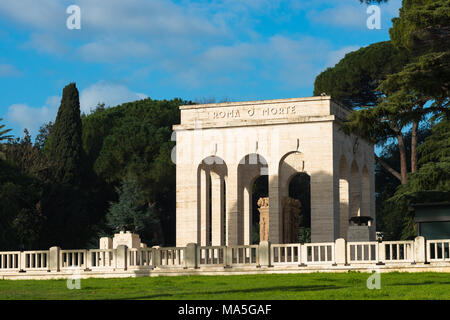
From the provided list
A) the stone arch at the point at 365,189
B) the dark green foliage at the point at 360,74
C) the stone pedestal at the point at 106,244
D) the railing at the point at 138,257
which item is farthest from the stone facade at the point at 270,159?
the dark green foliage at the point at 360,74

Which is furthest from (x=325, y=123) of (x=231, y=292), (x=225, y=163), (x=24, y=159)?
(x=24, y=159)

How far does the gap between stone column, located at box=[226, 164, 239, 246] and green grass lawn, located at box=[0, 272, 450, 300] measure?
16.4 m

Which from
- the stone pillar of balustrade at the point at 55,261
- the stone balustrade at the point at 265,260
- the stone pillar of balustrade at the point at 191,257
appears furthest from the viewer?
the stone pillar of balustrade at the point at 55,261

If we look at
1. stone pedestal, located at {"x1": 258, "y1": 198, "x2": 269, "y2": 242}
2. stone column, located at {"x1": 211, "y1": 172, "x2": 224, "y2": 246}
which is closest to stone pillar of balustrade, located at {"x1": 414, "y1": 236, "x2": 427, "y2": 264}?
stone pedestal, located at {"x1": 258, "y1": 198, "x2": 269, "y2": 242}

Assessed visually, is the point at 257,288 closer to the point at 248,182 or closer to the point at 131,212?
the point at 248,182

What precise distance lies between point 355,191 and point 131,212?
67.4 feet

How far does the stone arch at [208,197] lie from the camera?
46594 millimetres

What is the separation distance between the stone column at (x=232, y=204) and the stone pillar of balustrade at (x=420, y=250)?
1750 cm

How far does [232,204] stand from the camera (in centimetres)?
4684

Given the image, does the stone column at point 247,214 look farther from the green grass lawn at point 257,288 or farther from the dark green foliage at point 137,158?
the green grass lawn at point 257,288

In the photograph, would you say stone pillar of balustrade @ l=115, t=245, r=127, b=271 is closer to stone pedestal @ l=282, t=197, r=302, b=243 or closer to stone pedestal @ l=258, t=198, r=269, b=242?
stone pedestal @ l=282, t=197, r=302, b=243

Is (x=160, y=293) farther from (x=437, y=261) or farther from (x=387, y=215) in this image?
(x=387, y=215)

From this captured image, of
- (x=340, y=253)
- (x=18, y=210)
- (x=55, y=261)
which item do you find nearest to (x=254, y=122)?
(x=55, y=261)

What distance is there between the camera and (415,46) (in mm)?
36188
